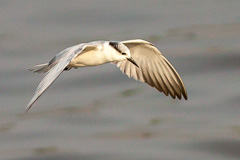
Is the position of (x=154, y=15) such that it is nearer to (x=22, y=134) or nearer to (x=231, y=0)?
(x=231, y=0)

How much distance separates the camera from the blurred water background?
1212 centimetres

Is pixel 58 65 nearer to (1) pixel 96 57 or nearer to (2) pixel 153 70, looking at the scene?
(1) pixel 96 57

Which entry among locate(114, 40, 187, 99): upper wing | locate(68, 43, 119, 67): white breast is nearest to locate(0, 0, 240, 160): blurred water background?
locate(114, 40, 187, 99): upper wing

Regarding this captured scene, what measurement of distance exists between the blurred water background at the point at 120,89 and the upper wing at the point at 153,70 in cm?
220

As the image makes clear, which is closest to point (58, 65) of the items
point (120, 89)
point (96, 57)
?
point (96, 57)

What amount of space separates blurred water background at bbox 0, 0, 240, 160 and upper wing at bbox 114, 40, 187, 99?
2199 mm

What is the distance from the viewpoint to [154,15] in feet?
51.8

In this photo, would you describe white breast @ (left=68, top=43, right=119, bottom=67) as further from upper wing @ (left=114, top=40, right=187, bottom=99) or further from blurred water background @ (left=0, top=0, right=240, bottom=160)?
blurred water background @ (left=0, top=0, right=240, bottom=160)

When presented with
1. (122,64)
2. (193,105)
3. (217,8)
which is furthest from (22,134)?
(217,8)

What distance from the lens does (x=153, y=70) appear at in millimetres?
9641

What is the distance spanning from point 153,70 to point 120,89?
172 inches

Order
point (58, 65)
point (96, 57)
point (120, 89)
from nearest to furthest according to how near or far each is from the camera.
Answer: point (58, 65)
point (96, 57)
point (120, 89)

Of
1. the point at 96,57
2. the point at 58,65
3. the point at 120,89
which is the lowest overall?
the point at 120,89

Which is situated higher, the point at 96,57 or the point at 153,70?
the point at 96,57
